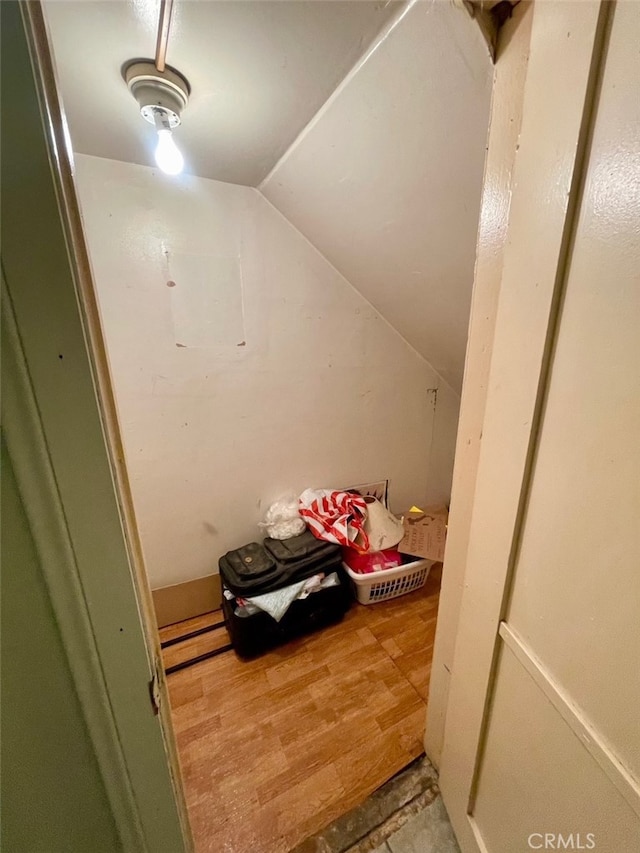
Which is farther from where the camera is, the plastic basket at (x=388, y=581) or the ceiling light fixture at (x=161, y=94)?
the plastic basket at (x=388, y=581)

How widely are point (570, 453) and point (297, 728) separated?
1.35 meters

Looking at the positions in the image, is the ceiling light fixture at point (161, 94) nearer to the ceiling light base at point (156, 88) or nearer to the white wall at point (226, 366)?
the ceiling light base at point (156, 88)

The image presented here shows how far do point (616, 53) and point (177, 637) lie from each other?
6.99 ft

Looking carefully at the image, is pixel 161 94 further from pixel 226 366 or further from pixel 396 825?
pixel 396 825

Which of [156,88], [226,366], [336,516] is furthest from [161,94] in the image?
[336,516]

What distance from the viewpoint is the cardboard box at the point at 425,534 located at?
170 cm

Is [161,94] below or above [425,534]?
above

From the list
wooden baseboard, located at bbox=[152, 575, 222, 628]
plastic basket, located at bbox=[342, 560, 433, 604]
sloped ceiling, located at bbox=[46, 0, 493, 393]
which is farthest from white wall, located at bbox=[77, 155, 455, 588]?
plastic basket, located at bbox=[342, 560, 433, 604]

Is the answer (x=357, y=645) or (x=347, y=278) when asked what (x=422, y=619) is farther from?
(x=347, y=278)

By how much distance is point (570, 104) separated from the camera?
46 centimetres

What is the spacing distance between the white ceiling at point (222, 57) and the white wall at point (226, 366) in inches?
11.2

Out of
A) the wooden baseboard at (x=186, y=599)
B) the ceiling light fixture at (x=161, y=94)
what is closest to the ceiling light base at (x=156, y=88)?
the ceiling light fixture at (x=161, y=94)

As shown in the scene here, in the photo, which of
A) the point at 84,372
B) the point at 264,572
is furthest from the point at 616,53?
the point at 264,572

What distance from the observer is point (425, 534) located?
1839 millimetres
